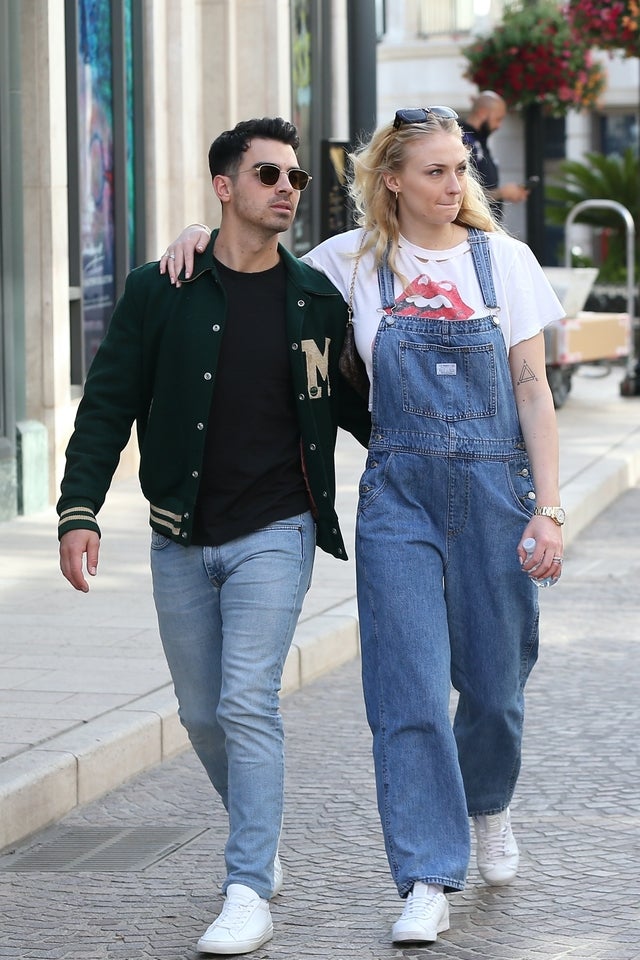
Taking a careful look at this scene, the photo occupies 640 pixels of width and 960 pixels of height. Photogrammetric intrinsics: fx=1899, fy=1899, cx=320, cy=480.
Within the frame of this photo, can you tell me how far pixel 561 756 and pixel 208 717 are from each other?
1.94 metres

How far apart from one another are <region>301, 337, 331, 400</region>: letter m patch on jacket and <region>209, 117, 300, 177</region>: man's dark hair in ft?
1.42

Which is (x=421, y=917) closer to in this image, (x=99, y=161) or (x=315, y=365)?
(x=315, y=365)

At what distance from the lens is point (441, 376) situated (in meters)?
4.22

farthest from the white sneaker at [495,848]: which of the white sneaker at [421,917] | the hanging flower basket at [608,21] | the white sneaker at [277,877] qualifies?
the hanging flower basket at [608,21]

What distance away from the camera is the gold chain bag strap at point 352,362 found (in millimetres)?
4336

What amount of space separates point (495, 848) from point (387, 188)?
160 cm

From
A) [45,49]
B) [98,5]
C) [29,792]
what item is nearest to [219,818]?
[29,792]

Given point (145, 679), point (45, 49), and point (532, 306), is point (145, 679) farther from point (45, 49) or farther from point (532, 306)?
point (45, 49)

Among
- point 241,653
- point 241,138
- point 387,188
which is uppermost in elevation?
point 241,138

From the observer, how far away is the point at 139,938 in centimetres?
430

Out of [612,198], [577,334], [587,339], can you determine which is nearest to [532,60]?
[612,198]

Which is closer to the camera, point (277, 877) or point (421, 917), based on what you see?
point (421, 917)

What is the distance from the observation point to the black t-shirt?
426cm

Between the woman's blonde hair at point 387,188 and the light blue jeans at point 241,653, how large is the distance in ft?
2.16
